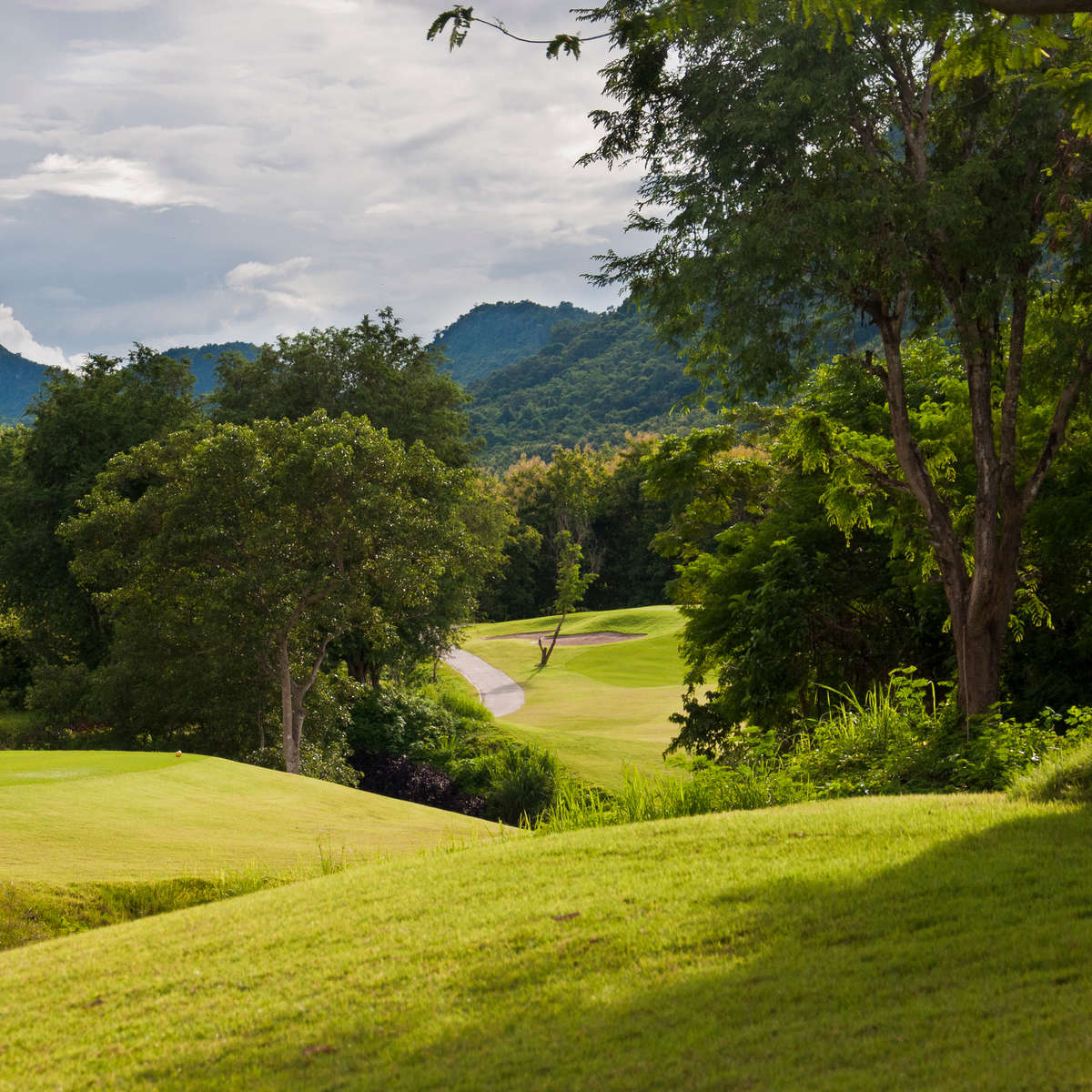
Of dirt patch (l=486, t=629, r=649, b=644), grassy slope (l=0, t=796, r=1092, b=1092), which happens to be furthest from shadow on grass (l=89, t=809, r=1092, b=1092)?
dirt patch (l=486, t=629, r=649, b=644)

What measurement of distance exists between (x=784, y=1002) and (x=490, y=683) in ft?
139

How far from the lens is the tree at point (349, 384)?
30109 millimetres

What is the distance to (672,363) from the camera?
129 m

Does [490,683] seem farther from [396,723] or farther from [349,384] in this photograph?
[349,384]

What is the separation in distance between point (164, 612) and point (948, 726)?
55.4 ft

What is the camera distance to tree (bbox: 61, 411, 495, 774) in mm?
20469

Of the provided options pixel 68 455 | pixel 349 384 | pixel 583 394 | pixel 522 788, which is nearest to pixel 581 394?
pixel 583 394

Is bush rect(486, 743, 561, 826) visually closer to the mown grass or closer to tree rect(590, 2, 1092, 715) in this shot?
the mown grass

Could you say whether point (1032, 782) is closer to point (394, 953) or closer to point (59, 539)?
point (394, 953)

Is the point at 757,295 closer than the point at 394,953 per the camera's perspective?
A: No

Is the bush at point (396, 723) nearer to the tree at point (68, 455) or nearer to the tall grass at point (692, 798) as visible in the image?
the tree at point (68, 455)

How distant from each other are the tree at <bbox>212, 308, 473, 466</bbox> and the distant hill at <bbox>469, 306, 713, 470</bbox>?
247ft

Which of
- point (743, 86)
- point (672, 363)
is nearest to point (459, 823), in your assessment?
point (743, 86)

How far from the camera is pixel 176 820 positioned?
10188 mm
